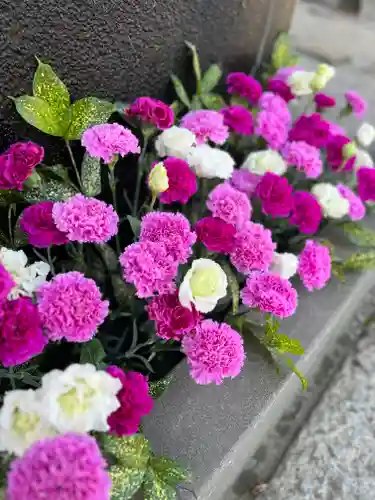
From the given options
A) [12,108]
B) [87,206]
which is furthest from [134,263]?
[12,108]

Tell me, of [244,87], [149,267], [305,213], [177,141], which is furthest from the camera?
[244,87]

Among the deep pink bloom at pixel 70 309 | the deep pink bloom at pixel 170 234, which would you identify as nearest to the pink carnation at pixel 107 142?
the deep pink bloom at pixel 170 234

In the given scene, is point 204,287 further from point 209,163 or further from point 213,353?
point 209,163

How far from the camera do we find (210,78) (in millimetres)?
1412

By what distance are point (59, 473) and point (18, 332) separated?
0.22 m

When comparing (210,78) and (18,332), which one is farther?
(210,78)

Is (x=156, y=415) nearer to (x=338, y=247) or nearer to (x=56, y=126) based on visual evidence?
(x=56, y=126)

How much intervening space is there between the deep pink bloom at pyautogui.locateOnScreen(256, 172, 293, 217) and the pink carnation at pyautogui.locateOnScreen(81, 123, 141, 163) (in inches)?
12.0

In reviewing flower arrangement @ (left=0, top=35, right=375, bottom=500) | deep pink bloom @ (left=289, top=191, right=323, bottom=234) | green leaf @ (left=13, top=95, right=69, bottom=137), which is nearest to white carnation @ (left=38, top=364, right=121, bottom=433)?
flower arrangement @ (left=0, top=35, right=375, bottom=500)

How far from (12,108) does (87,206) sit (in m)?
0.27

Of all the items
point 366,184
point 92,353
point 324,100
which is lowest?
point 92,353

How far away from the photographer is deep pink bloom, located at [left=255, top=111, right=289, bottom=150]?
137 centimetres

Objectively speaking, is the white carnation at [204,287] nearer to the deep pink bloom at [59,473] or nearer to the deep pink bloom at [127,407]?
Result: the deep pink bloom at [127,407]

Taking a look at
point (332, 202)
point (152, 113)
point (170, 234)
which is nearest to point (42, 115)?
point (152, 113)
